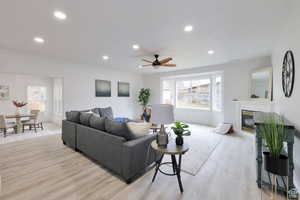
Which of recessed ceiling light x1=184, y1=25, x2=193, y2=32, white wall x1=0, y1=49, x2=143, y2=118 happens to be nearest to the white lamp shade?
recessed ceiling light x1=184, y1=25, x2=193, y2=32

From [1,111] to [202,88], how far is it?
9.07 m

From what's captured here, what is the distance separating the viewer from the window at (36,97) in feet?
20.8

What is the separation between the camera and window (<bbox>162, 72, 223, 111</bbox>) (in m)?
5.87

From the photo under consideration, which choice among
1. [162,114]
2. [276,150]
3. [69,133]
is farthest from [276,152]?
[69,133]

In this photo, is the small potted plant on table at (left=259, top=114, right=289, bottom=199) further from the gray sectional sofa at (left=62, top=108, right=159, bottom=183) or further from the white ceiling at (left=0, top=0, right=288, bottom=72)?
the white ceiling at (left=0, top=0, right=288, bottom=72)

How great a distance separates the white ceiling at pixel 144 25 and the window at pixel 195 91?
2110mm

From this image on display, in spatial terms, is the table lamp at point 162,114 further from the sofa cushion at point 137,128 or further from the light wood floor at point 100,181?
the light wood floor at point 100,181

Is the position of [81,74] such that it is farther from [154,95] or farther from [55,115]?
[154,95]

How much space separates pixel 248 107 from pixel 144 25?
433cm

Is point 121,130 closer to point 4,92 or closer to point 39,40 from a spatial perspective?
point 39,40

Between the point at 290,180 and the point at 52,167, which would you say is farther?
the point at 52,167

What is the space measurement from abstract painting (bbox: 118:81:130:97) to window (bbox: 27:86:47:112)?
384cm

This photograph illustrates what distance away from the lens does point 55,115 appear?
645cm

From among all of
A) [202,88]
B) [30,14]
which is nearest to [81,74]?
[30,14]
